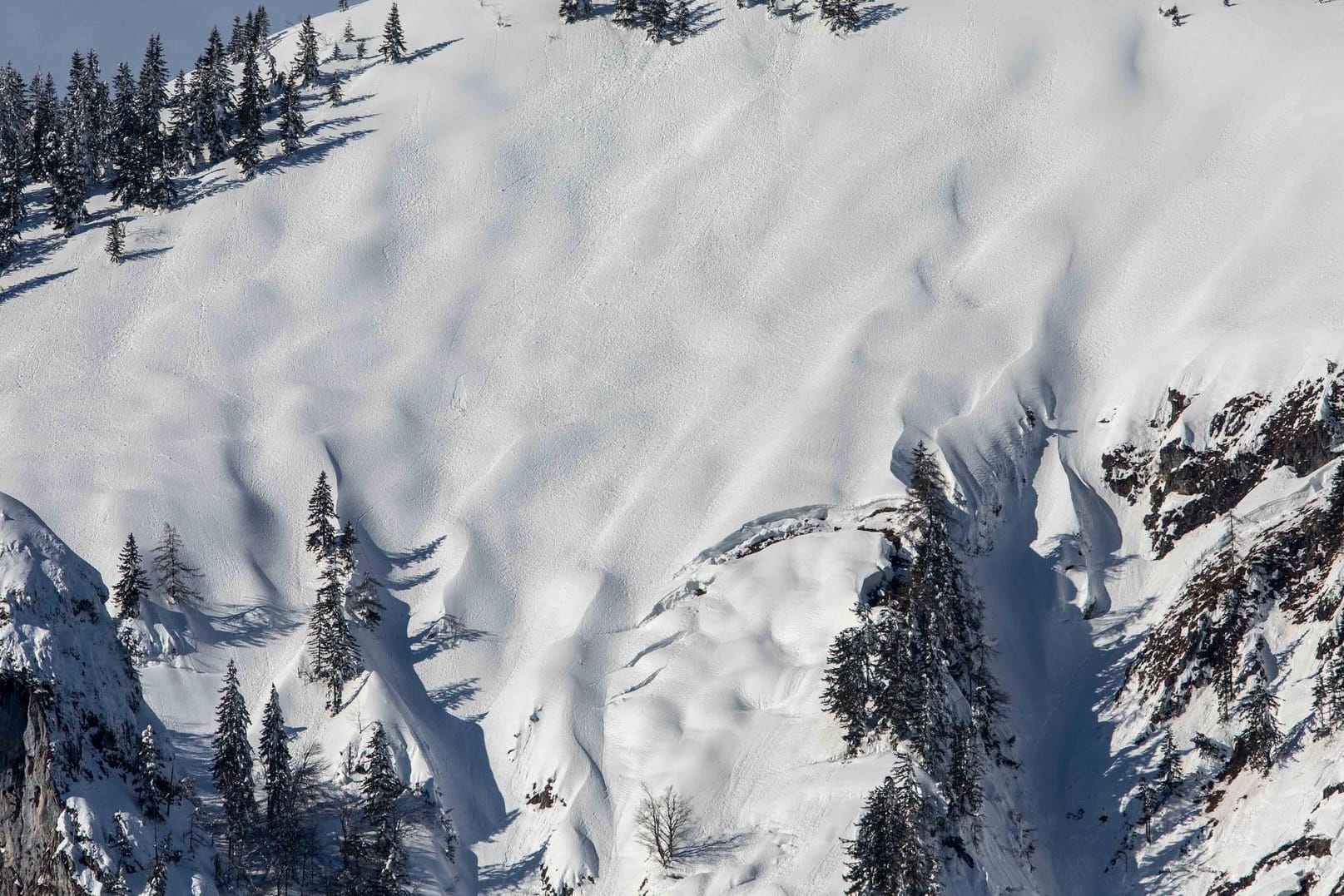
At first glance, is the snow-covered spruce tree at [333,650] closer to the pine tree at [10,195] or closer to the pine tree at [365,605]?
the pine tree at [365,605]

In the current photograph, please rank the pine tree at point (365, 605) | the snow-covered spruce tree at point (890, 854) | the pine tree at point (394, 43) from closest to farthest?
the snow-covered spruce tree at point (890, 854) → the pine tree at point (365, 605) → the pine tree at point (394, 43)

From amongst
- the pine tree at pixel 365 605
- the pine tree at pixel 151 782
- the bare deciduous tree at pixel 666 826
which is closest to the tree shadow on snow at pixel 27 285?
the pine tree at pixel 365 605

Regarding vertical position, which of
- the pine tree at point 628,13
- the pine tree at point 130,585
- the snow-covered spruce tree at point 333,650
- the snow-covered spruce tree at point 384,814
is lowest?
the snow-covered spruce tree at point 384,814

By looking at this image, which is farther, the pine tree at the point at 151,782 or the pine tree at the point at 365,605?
the pine tree at the point at 365,605

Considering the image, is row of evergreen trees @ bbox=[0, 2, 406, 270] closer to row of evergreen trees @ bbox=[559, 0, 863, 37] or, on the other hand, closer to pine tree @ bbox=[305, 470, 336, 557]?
row of evergreen trees @ bbox=[559, 0, 863, 37]

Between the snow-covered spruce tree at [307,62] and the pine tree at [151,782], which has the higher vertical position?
the snow-covered spruce tree at [307,62]

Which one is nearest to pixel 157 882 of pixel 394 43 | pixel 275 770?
pixel 275 770
